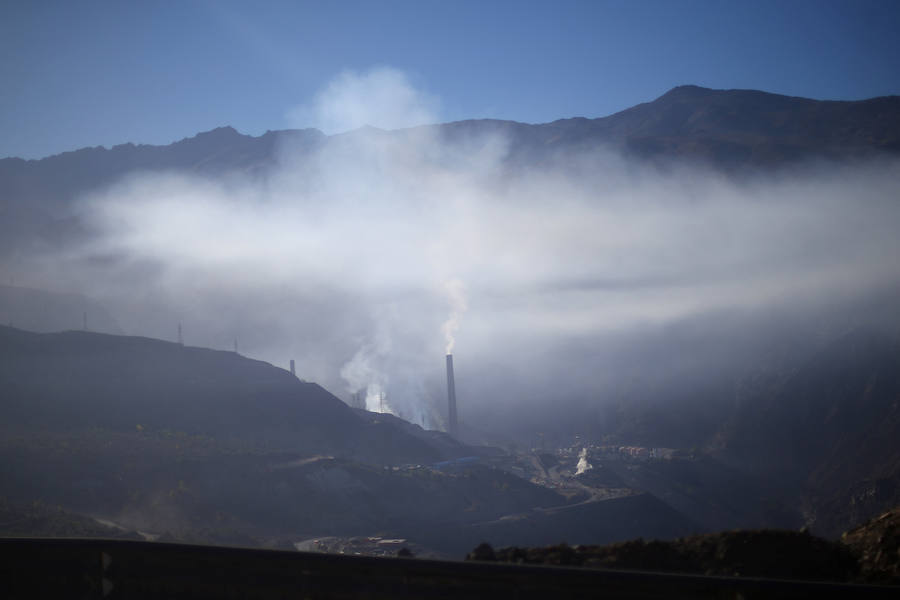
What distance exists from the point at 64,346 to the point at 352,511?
50.4m

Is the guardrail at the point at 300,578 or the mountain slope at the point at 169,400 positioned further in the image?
the mountain slope at the point at 169,400

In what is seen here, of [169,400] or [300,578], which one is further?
[169,400]

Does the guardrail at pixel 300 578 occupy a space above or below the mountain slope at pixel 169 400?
below

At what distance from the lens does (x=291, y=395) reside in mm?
87500

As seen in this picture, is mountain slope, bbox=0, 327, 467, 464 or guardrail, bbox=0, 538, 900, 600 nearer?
guardrail, bbox=0, 538, 900, 600

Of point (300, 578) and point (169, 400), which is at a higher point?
point (169, 400)

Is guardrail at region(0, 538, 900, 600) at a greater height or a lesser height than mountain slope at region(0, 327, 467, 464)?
lesser

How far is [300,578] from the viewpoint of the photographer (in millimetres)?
8039

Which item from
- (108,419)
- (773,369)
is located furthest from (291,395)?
(773,369)

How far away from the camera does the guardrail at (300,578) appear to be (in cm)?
666

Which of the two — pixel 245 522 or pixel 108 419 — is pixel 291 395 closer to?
pixel 108 419

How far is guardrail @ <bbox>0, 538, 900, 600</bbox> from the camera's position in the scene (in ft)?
21.8

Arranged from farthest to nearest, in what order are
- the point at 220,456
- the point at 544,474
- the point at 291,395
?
1. the point at 291,395
2. the point at 544,474
3. the point at 220,456

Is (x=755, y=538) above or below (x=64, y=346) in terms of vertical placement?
below
